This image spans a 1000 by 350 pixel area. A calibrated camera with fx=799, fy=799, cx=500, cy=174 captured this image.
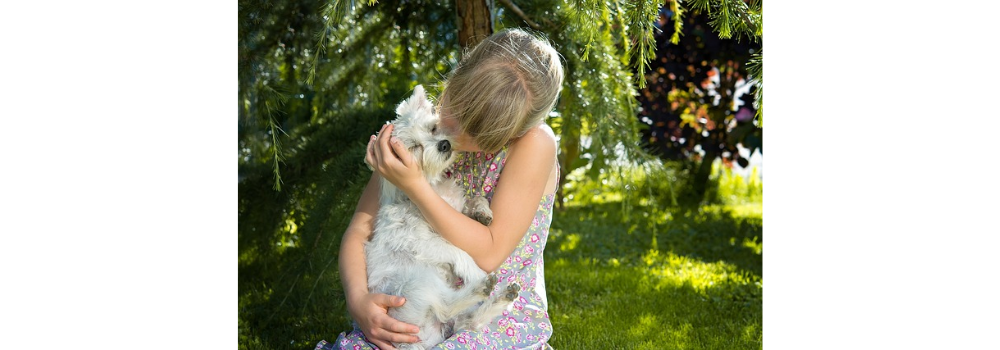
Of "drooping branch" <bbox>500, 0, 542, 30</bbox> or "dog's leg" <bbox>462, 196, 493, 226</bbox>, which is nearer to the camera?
"dog's leg" <bbox>462, 196, 493, 226</bbox>

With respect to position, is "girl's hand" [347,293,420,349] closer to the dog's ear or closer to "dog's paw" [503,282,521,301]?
"dog's paw" [503,282,521,301]

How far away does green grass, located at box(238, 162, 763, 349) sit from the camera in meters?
3.20

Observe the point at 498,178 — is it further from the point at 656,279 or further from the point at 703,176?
the point at 703,176

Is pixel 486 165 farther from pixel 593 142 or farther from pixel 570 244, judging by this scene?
pixel 570 244

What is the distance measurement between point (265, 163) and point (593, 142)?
136 cm

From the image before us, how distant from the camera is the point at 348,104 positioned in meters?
3.56

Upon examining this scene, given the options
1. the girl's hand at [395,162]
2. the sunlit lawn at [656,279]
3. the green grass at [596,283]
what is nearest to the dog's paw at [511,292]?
the girl's hand at [395,162]

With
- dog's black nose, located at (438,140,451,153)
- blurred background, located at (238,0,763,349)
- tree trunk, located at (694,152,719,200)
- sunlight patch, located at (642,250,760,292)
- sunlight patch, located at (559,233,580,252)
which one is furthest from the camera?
tree trunk, located at (694,152,719,200)

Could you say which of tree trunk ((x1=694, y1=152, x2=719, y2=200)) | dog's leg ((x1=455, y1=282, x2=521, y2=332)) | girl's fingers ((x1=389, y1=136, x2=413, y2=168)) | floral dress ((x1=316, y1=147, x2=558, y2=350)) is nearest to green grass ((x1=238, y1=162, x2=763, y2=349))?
floral dress ((x1=316, y1=147, x2=558, y2=350))

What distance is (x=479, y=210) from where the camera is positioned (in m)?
2.24

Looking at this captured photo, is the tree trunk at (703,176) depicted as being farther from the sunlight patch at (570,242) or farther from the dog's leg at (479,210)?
the dog's leg at (479,210)

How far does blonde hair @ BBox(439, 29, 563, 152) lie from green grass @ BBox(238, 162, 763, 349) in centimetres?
92
